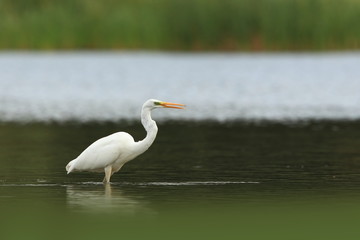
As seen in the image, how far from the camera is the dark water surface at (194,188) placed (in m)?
9.98

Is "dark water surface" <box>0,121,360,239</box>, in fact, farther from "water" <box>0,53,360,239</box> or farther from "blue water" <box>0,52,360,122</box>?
"blue water" <box>0,52,360,122</box>

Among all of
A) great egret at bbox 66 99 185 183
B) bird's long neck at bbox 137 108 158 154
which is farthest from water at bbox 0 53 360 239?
bird's long neck at bbox 137 108 158 154

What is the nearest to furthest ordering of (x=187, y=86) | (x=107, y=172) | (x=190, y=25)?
(x=107, y=172), (x=187, y=86), (x=190, y=25)

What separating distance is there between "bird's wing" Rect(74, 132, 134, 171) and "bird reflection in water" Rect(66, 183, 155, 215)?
0.93ft

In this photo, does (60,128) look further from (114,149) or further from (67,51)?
(67,51)

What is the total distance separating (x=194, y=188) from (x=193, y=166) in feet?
8.53

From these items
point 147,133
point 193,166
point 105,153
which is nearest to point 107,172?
point 105,153

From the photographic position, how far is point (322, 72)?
5053 centimetres

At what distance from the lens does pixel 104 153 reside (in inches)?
520

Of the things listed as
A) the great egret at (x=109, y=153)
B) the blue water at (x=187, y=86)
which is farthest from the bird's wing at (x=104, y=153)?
the blue water at (x=187, y=86)

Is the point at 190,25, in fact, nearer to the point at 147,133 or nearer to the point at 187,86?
the point at 187,86

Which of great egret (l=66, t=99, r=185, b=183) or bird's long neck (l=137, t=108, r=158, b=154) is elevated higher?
bird's long neck (l=137, t=108, r=158, b=154)

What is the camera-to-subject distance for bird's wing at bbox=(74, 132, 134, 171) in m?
13.2

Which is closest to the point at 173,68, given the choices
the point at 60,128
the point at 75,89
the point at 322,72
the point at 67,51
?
the point at 322,72
